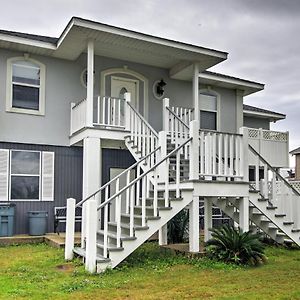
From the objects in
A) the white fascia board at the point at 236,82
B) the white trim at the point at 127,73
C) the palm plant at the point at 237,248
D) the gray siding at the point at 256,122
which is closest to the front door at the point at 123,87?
the white trim at the point at 127,73

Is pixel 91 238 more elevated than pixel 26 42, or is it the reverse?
pixel 26 42

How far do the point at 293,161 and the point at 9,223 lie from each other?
2732 cm

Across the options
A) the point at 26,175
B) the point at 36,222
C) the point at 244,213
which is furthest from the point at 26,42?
Answer: the point at 244,213

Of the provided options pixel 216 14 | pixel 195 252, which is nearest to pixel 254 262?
pixel 195 252

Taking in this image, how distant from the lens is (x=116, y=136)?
36.4ft

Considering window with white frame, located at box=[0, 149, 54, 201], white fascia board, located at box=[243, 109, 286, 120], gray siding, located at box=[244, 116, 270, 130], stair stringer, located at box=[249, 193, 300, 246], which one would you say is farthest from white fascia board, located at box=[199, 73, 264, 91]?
stair stringer, located at box=[249, 193, 300, 246]

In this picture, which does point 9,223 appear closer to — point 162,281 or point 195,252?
point 195,252

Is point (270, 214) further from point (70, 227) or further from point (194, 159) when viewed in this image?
point (70, 227)

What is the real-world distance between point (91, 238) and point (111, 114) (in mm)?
5213

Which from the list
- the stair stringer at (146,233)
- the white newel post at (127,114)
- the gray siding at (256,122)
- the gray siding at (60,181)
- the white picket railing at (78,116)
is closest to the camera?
the stair stringer at (146,233)

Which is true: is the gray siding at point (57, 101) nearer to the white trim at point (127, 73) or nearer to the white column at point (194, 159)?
the white trim at point (127, 73)

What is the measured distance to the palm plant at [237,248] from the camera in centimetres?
782

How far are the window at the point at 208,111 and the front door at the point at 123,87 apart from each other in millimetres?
2725

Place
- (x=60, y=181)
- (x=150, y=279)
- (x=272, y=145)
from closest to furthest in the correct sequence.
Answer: (x=150, y=279) → (x=60, y=181) → (x=272, y=145)
